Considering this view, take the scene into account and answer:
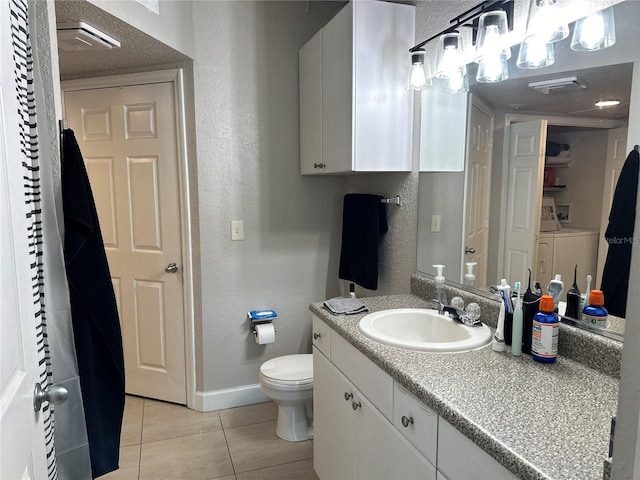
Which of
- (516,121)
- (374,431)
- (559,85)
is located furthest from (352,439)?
(559,85)

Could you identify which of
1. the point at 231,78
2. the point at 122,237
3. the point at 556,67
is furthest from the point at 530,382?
the point at 122,237

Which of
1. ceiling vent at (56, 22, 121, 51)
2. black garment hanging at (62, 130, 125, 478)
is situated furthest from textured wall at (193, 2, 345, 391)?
black garment hanging at (62, 130, 125, 478)

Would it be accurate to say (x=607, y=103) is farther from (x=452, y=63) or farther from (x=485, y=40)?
(x=452, y=63)

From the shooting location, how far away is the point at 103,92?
2641mm

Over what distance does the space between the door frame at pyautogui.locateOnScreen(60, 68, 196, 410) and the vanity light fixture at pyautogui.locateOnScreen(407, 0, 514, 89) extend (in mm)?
1384

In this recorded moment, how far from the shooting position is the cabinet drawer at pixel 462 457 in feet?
3.01

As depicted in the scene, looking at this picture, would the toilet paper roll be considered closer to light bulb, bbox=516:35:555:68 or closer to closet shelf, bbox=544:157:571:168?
closet shelf, bbox=544:157:571:168

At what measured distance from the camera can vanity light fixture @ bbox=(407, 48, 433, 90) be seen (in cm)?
189

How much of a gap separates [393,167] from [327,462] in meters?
1.33

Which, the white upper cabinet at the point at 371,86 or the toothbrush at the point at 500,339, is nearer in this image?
the toothbrush at the point at 500,339

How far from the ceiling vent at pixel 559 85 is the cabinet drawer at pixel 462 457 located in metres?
1.10

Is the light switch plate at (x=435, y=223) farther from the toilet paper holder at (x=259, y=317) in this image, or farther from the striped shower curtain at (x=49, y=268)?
the striped shower curtain at (x=49, y=268)

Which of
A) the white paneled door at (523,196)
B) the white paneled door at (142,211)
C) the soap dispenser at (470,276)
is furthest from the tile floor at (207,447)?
the white paneled door at (523,196)

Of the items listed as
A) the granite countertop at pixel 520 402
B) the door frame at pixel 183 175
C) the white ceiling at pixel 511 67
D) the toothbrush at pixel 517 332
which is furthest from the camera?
the door frame at pixel 183 175
